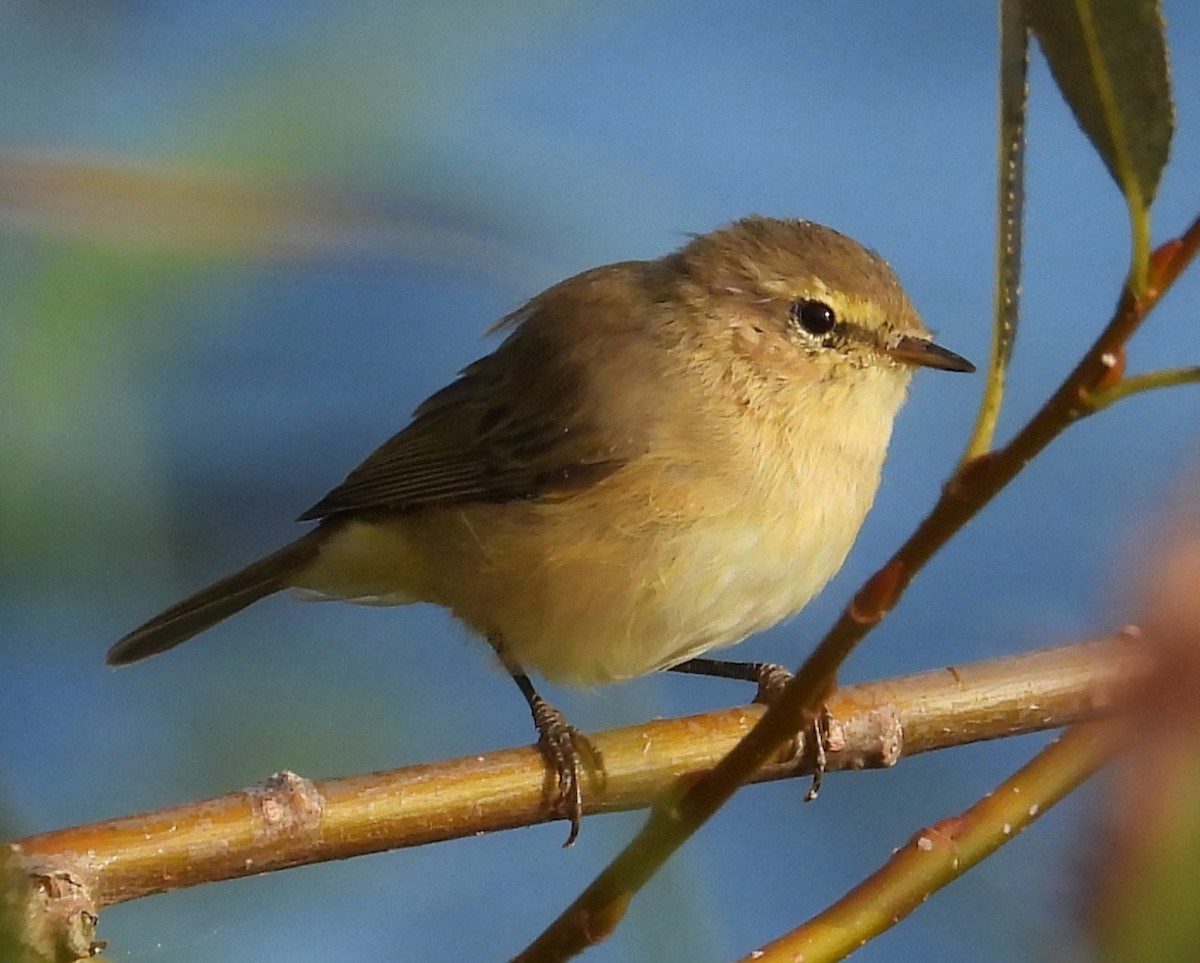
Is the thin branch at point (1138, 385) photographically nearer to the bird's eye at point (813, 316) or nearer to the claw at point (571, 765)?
the claw at point (571, 765)

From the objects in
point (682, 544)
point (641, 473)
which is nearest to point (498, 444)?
point (641, 473)

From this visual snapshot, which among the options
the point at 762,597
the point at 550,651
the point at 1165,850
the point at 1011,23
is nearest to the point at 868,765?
the point at 762,597

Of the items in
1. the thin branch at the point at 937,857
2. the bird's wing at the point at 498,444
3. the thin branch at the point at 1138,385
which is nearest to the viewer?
the thin branch at the point at 1138,385

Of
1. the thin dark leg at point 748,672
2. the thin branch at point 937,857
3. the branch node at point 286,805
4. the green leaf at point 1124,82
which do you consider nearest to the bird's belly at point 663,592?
the thin dark leg at point 748,672

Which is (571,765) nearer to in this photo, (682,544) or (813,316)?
(682,544)

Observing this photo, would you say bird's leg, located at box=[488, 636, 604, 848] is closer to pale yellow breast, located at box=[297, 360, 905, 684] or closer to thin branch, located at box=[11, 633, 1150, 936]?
thin branch, located at box=[11, 633, 1150, 936]
